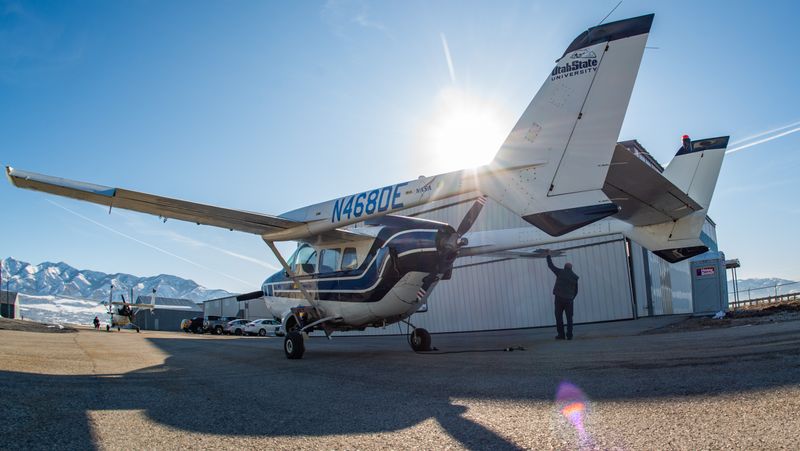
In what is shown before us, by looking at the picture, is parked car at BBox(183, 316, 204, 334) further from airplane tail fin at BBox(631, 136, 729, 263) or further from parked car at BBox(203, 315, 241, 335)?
airplane tail fin at BBox(631, 136, 729, 263)

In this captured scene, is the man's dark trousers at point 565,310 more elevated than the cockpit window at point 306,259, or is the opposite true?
the cockpit window at point 306,259

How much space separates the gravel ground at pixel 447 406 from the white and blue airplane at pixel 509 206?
211 centimetres

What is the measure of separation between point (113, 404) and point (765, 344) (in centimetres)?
776

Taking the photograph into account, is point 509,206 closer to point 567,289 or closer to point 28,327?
point 567,289

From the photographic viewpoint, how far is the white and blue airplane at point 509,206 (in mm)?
6082

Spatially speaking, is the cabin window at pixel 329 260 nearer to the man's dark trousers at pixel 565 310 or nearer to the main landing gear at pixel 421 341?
the main landing gear at pixel 421 341

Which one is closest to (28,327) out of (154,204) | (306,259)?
(306,259)

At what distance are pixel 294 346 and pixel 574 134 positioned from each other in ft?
22.5

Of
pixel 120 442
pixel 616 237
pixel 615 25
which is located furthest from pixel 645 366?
pixel 616 237

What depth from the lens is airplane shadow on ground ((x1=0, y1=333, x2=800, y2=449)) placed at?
3281mm

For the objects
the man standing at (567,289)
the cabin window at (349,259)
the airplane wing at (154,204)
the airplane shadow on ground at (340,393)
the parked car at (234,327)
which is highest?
the airplane wing at (154,204)

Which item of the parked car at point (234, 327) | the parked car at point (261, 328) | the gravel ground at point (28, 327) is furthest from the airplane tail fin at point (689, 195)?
the parked car at point (234, 327)

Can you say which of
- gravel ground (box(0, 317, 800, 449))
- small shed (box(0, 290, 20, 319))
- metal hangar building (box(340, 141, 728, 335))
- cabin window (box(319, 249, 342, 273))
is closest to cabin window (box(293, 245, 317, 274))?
cabin window (box(319, 249, 342, 273))

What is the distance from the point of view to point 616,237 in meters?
20.5
